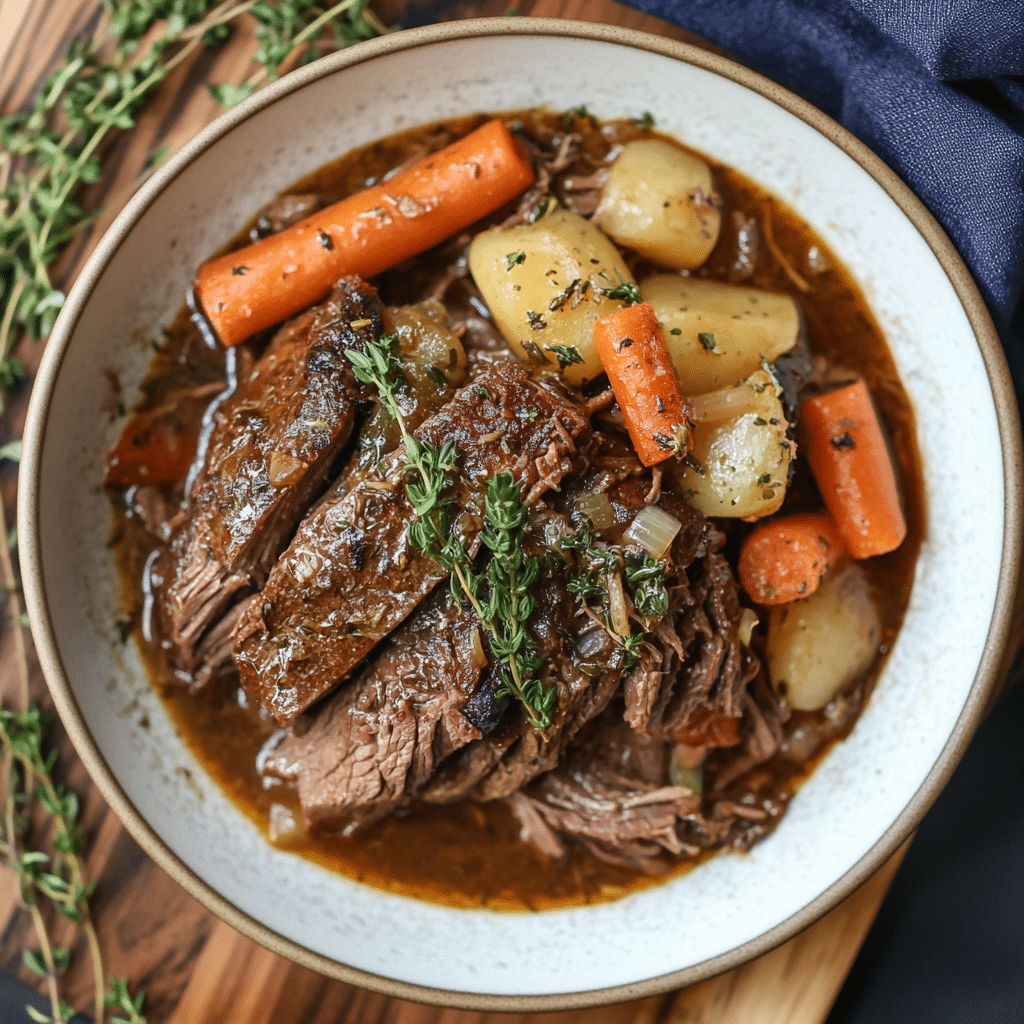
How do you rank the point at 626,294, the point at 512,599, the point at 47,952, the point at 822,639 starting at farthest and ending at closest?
the point at 47,952
the point at 822,639
the point at 626,294
the point at 512,599

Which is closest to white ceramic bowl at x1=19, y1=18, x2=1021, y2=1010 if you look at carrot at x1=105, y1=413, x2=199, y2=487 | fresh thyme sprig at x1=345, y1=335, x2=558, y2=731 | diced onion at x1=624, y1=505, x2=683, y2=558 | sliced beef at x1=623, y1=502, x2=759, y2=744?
carrot at x1=105, y1=413, x2=199, y2=487

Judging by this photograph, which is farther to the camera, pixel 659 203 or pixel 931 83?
pixel 659 203

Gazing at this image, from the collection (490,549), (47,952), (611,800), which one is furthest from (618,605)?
(47,952)

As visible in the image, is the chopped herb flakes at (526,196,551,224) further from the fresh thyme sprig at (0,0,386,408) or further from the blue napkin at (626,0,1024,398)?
the fresh thyme sprig at (0,0,386,408)

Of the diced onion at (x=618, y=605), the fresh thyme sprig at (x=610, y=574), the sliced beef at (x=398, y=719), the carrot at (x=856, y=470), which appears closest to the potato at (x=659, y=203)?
the carrot at (x=856, y=470)

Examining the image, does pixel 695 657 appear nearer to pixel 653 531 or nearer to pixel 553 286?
pixel 653 531

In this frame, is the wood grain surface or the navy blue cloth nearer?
the navy blue cloth

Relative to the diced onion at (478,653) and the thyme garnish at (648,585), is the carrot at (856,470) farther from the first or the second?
the diced onion at (478,653)
